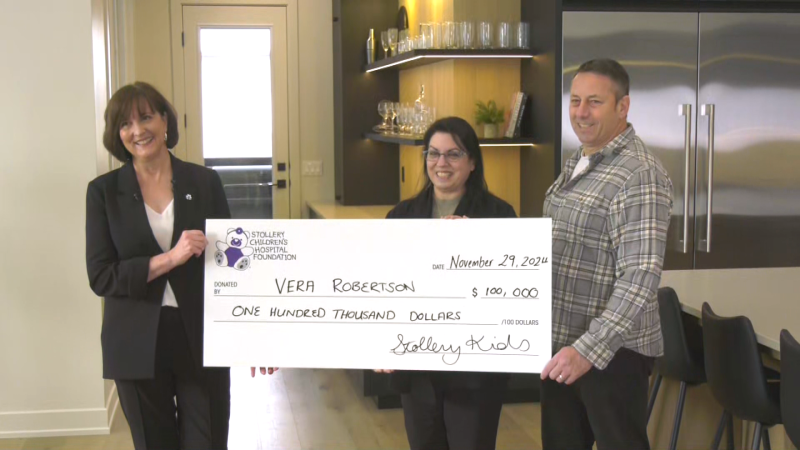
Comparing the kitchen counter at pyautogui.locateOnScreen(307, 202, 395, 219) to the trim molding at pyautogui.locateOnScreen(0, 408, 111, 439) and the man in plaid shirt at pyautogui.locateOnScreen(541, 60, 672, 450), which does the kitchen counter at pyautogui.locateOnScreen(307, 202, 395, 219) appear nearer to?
the trim molding at pyautogui.locateOnScreen(0, 408, 111, 439)

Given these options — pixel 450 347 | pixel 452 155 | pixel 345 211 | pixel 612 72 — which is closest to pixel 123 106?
pixel 452 155

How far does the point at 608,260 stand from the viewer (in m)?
2.19

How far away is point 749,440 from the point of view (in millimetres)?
3195

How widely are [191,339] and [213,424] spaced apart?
30 cm

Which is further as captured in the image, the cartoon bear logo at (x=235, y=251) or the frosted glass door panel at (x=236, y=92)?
the frosted glass door panel at (x=236, y=92)

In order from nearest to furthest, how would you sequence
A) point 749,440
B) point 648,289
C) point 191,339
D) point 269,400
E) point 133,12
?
1. point 648,289
2. point 191,339
3. point 749,440
4. point 269,400
5. point 133,12

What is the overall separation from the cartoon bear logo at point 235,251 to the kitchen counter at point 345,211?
3280 mm

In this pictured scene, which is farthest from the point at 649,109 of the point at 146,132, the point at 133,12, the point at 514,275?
the point at 133,12

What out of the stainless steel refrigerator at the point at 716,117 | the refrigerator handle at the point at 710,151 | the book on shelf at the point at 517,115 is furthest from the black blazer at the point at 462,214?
the refrigerator handle at the point at 710,151

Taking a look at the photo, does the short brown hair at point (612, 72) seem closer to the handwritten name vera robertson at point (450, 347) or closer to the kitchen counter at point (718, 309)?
the handwritten name vera robertson at point (450, 347)

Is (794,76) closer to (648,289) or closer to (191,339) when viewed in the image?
(648,289)

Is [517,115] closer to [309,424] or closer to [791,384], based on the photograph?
[309,424]

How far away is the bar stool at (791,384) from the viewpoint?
2355 mm

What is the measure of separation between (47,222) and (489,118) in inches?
88.8
